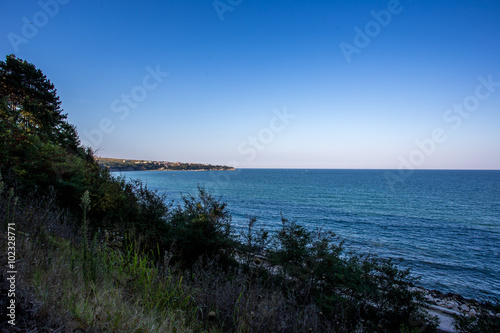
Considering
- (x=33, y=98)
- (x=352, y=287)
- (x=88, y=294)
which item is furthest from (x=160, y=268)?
(x=33, y=98)

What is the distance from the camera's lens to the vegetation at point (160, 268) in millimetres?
2424

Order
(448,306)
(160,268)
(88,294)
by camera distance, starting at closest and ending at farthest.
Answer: (88,294)
(160,268)
(448,306)

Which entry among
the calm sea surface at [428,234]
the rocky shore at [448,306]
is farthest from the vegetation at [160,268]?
the calm sea surface at [428,234]

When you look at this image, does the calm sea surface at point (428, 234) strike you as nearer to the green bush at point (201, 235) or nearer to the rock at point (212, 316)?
the green bush at point (201, 235)

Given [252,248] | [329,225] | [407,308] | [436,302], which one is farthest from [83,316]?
[329,225]

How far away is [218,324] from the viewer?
3.15 m

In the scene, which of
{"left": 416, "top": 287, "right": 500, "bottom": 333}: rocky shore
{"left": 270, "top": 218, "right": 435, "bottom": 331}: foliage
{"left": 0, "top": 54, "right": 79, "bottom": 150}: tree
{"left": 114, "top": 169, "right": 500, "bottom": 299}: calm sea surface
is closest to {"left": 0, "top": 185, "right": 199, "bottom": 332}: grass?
{"left": 270, "top": 218, "right": 435, "bottom": 331}: foliage

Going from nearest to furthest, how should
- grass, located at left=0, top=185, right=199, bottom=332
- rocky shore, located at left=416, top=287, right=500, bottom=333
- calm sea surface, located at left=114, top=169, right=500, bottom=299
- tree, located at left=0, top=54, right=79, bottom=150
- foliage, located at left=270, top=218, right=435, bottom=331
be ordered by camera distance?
grass, located at left=0, top=185, right=199, bottom=332 < foliage, located at left=270, top=218, right=435, bottom=331 < rocky shore, located at left=416, top=287, right=500, bottom=333 < calm sea surface, located at left=114, top=169, right=500, bottom=299 < tree, located at left=0, top=54, right=79, bottom=150

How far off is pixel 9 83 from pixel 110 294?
89.2 ft

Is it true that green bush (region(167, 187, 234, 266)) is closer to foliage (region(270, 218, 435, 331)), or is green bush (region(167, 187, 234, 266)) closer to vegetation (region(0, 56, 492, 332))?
vegetation (region(0, 56, 492, 332))

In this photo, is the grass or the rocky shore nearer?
the grass

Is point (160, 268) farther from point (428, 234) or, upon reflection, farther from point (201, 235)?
point (428, 234)

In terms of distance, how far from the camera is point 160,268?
15.2 ft

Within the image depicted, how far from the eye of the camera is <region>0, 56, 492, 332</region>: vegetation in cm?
242
